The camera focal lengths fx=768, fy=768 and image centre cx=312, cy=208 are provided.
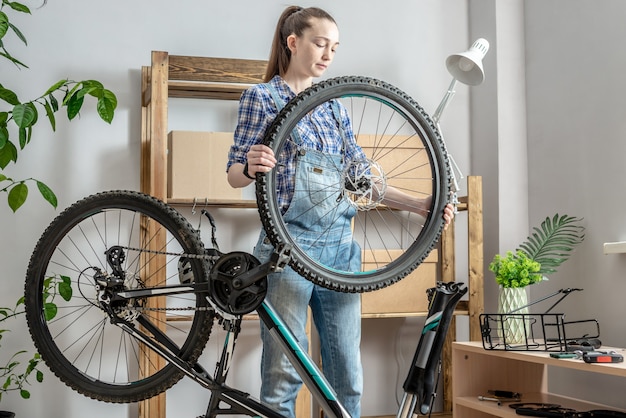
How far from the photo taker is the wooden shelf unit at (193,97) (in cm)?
281

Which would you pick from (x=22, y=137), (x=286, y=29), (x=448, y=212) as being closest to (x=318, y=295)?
(x=448, y=212)

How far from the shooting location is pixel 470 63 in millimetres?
3014

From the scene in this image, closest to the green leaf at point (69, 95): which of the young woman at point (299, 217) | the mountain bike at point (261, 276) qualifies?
the mountain bike at point (261, 276)

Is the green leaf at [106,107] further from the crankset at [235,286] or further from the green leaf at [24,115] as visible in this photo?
the crankset at [235,286]

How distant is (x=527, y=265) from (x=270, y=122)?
4.77ft

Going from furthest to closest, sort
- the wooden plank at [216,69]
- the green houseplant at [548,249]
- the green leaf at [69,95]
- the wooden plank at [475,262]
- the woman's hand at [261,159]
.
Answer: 1. the wooden plank at [475,262]
2. the wooden plank at [216,69]
3. the green houseplant at [548,249]
4. the green leaf at [69,95]
5. the woman's hand at [261,159]

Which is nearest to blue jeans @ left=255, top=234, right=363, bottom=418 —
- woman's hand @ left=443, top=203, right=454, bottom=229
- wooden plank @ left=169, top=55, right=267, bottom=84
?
woman's hand @ left=443, top=203, right=454, bottom=229

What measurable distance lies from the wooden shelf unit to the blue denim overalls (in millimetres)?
1288

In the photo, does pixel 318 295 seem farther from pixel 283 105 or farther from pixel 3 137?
pixel 3 137

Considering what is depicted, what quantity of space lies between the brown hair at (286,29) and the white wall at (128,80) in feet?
4.96

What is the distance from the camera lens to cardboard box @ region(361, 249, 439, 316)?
304 centimetres

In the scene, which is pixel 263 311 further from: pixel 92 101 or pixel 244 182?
pixel 92 101

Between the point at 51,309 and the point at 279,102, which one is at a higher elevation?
the point at 279,102

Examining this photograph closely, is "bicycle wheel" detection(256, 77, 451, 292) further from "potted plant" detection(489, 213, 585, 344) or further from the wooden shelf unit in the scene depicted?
the wooden shelf unit
